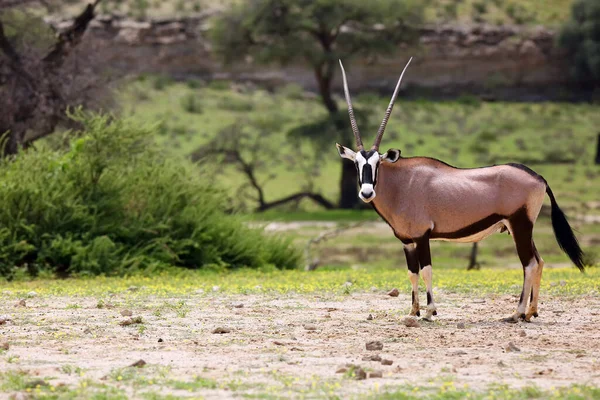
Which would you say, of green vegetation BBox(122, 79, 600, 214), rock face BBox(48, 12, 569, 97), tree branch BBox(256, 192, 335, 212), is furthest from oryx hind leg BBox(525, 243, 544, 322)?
rock face BBox(48, 12, 569, 97)

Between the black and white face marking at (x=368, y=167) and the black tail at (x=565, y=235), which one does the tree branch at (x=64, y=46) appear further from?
the black tail at (x=565, y=235)

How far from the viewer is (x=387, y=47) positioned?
44500 mm

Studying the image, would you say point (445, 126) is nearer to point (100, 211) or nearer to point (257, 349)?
point (100, 211)

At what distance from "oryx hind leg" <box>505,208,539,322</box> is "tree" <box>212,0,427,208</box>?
31197 millimetres

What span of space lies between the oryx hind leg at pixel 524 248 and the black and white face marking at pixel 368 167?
4.42 ft

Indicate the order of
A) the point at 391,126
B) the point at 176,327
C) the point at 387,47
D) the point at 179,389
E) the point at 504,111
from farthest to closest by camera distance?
the point at 504,111
the point at 391,126
the point at 387,47
the point at 176,327
the point at 179,389

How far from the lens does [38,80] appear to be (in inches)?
1016

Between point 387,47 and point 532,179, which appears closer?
point 532,179

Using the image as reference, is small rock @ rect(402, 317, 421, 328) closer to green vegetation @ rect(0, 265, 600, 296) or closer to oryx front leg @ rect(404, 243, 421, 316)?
oryx front leg @ rect(404, 243, 421, 316)

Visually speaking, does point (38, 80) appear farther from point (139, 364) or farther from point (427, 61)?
point (427, 61)

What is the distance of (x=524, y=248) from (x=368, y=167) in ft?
Result: 5.80

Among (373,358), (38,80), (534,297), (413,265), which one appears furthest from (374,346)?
(38,80)

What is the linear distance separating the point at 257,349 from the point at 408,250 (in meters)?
2.63

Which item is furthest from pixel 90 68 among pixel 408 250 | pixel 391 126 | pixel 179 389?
pixel 391 126
